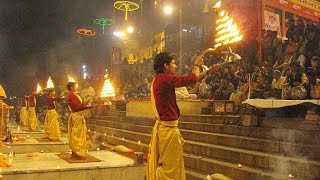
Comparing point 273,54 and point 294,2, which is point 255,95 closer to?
point 273,54

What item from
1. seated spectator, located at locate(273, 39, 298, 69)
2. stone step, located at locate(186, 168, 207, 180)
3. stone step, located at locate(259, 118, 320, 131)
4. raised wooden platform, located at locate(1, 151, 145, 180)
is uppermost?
seated spectator, located at locate(273, 39, 298, 69)

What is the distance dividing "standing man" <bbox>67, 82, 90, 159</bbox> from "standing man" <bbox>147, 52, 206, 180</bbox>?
15.7ft

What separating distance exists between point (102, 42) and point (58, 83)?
10784mm

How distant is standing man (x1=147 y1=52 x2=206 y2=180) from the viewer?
176 inches

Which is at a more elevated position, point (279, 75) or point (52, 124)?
point (279, 75)

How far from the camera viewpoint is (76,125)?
30.2ft

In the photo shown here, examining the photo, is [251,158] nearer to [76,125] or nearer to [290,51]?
[76,125]

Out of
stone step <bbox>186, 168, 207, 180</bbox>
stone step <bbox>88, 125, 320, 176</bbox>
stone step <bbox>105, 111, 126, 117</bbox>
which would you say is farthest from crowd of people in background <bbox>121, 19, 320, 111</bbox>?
stone step <bbox>105, 111, 126, 117</bbox>

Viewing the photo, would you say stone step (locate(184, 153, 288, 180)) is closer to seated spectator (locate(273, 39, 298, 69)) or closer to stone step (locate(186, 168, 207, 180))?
stone step (locate(186, 168, 207, 180))

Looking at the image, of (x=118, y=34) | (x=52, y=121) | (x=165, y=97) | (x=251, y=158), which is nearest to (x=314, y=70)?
(x=251, y=158)

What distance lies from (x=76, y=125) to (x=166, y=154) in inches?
209

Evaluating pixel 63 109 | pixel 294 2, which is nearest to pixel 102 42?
pixel 63 109

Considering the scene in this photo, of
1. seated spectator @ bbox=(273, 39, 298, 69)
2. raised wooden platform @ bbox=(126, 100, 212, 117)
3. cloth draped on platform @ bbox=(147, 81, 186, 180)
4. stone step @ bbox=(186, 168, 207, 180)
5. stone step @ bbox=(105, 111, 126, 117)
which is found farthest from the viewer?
stone step @ bbox=(105, 111, 126, 117)

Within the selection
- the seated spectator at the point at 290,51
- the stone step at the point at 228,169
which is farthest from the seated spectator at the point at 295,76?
the stone step at the point at 228,169
